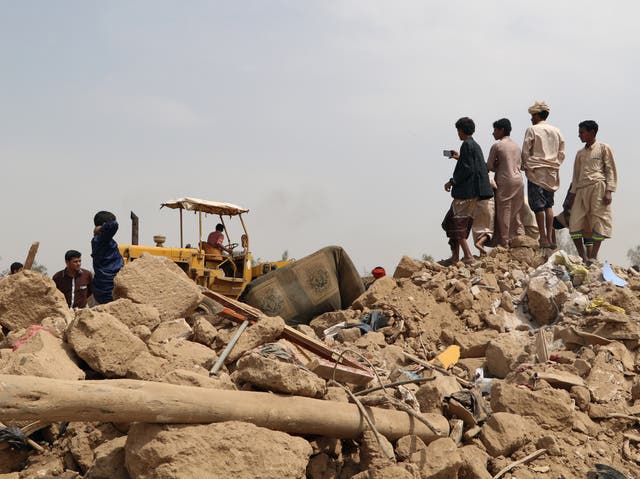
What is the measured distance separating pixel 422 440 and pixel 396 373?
29.3 inches

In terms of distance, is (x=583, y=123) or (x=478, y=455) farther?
(x=583, y=123)

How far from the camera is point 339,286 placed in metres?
8.64

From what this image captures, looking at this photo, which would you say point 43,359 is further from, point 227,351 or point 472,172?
point 472,172

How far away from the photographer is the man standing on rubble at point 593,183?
8680 mm

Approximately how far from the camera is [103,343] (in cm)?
402

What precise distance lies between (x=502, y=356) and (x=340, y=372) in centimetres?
253

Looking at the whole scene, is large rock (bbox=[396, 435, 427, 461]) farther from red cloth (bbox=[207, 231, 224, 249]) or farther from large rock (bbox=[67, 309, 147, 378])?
red cloth (bbox=[207, 231, 224, 249])

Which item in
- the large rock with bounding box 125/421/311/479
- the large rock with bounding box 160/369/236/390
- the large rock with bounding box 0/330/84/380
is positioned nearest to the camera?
the large rock with bounding box 125/421/311/479

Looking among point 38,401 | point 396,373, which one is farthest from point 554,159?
point 38,401

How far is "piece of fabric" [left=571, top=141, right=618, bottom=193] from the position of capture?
28.4 feet

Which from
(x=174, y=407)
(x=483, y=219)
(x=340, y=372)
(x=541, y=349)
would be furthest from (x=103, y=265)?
(x=483, y=219)

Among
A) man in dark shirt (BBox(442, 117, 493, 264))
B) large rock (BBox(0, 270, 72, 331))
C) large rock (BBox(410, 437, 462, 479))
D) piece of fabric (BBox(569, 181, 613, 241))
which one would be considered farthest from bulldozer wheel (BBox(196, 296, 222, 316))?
piece of fabric (BBox(569, 181, 613, 241))

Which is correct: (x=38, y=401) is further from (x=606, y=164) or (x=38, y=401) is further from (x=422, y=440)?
(x=606, y=164)

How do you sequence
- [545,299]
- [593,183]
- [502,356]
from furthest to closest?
[593,183] → [545,299] → [502,356]
